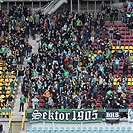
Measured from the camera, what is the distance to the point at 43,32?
52.8m

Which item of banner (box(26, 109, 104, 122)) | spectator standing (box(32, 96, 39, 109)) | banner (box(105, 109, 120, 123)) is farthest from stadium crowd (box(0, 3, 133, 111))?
banner (box(26, 109, 104, 122))

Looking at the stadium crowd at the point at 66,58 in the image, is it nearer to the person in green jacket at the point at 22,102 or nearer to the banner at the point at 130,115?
the person in green jacket at the point at 22,102

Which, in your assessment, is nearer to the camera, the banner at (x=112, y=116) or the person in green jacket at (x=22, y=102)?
the banner at (x=112, y=116)

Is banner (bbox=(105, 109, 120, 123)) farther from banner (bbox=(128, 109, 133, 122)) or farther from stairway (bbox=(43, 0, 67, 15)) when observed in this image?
stairway (bbox=(43, 0, 67, 15))

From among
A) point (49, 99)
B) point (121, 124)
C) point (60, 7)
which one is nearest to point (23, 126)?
point (49, 99)

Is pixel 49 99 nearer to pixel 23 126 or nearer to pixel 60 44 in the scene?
pixel 23 126

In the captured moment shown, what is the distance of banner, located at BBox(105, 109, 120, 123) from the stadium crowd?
2.21 feet

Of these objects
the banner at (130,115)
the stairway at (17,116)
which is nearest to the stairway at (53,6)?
the stairway at (17,116)

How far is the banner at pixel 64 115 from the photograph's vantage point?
44219 millimetres

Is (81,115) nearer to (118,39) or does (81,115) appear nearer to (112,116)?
(112,116)

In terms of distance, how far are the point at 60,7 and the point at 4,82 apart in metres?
10.9

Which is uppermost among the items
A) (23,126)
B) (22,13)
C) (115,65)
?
(22,13)

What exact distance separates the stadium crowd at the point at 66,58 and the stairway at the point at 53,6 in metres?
0.77

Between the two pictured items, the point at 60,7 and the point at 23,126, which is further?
the point at 60,7
